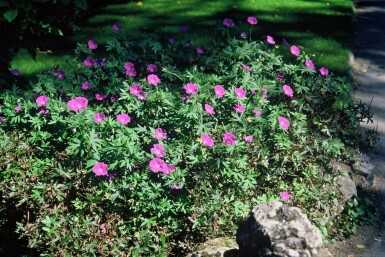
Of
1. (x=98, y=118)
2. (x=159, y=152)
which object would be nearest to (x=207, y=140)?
(x=159, y=152)

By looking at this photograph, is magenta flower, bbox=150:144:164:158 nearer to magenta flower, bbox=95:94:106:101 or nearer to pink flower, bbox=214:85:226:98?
pink flower, bbox=214:85:226:98

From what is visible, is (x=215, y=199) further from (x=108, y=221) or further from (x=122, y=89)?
(x=122, y=89)

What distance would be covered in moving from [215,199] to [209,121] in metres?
0.59

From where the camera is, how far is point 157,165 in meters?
3.25

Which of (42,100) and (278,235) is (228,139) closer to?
(278,235)

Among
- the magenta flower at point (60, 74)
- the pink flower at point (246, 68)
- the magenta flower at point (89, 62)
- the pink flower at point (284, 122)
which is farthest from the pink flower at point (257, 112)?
the magenta flower at point (60, 74)

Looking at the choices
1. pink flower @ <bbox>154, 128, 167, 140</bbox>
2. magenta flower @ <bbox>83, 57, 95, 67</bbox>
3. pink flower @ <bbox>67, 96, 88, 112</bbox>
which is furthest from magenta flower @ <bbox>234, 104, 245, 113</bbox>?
magenta flower @ <bbox>83, 57, 95, 67</bbox>

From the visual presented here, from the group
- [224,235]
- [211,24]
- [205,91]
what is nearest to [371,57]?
[211,24]

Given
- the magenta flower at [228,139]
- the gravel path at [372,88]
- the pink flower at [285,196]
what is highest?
the magenta flower at [228,139]

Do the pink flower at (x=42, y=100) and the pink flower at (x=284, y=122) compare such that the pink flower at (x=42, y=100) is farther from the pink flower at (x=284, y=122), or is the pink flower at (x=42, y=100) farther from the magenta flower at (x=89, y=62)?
the pink flower at (x=284, y=122)

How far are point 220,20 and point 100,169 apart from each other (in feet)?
13.8

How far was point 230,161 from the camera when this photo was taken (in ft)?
11.2

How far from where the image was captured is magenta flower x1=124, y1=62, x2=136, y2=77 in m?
4.09

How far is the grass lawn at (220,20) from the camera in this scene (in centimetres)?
711
